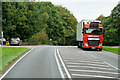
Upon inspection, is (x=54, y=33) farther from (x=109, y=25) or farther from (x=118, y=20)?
(x=118, y=20)

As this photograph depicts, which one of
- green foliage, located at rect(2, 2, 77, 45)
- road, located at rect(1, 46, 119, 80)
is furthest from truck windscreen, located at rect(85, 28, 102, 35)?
green foliage, located at rect(2, 2, 77, 45)

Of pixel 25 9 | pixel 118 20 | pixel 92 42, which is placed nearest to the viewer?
pixel 92 42

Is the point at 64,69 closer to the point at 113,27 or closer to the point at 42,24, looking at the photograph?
the point at 113,27

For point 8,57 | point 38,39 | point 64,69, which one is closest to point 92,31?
point 8,57

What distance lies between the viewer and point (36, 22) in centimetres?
7125

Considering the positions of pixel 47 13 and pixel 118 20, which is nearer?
pixel 118 20

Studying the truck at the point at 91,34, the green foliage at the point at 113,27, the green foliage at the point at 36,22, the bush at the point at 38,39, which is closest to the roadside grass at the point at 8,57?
the truck at the point at 91,34

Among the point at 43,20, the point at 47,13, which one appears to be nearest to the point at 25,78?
the point at 43,20

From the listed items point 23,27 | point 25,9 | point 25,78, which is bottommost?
point 25,78

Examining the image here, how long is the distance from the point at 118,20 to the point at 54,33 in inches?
1177

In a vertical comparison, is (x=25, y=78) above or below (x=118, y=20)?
below

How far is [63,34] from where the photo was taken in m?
87.1

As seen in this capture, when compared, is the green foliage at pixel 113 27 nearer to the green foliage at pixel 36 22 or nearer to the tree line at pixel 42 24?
the tree line at pixel 42 24

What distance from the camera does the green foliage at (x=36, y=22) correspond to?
6203cm
